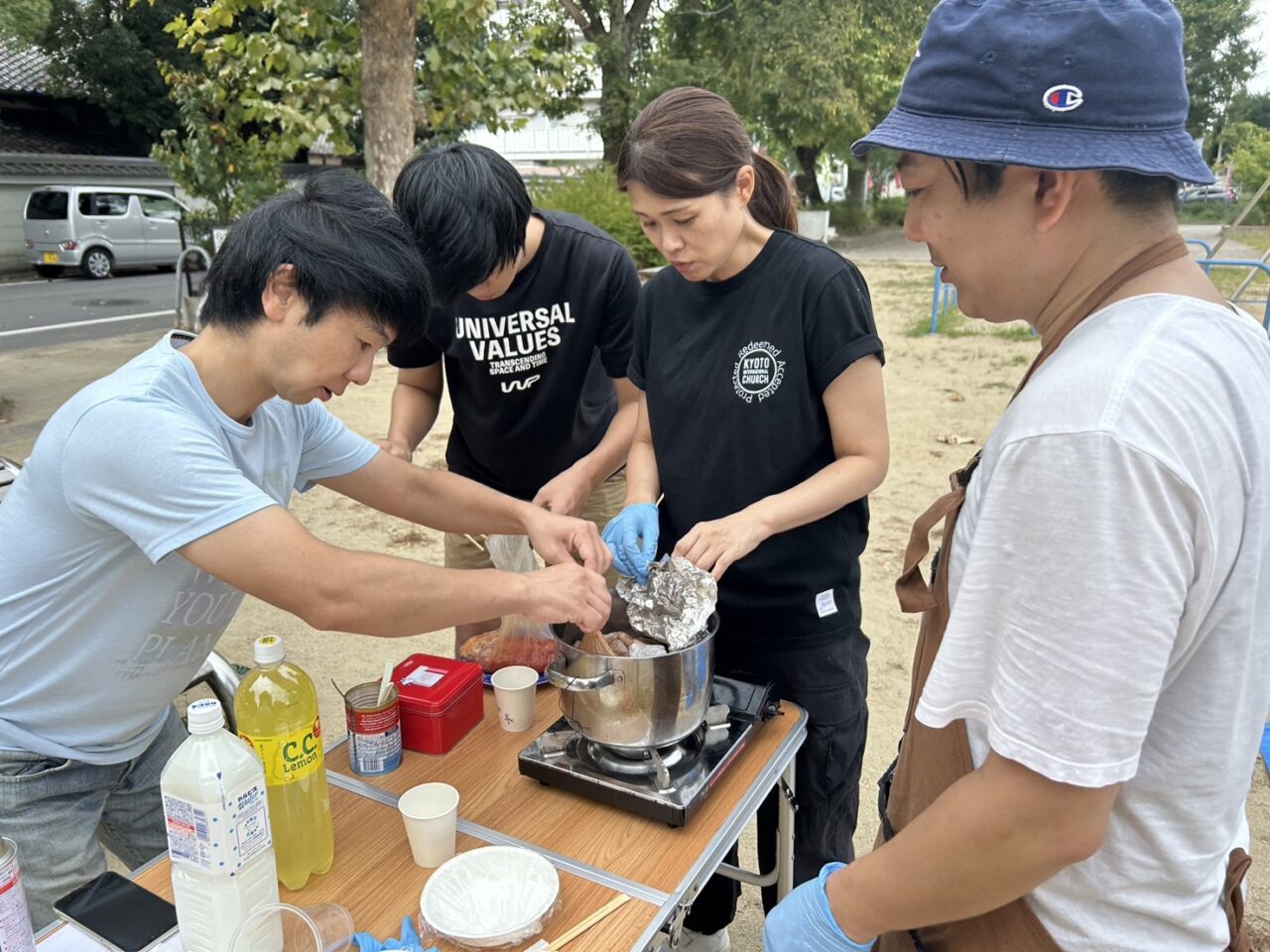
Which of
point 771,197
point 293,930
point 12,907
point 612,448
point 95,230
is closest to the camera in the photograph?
point 12,907

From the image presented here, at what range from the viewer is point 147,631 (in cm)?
147

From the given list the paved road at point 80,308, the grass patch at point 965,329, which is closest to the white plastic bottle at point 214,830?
the grass patch at point 965,329

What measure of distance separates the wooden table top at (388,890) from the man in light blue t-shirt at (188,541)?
316 mm

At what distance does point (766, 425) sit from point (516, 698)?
2.56ft

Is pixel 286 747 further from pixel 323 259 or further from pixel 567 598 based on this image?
pixel 323 259

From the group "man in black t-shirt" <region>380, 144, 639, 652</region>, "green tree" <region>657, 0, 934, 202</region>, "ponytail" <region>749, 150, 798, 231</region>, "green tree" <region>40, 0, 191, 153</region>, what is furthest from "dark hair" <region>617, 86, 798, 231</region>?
"green tree" <region>40, 0, 191, 153</region>

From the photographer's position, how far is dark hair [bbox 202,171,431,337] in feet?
4.43

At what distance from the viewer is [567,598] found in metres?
1.53

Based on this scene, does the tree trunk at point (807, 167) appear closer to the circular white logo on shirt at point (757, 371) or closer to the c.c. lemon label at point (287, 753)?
the circular white logo on shirt at point (757, 371)

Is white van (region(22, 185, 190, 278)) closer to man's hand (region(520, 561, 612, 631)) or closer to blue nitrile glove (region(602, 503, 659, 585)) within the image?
blue nitrile glove (region(602, 503, 659, 585))

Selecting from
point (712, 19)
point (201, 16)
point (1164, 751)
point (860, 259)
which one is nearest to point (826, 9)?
point (712, 19)

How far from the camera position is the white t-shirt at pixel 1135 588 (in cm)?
74

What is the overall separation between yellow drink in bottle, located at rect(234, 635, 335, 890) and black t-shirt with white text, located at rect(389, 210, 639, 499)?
54.0 inches

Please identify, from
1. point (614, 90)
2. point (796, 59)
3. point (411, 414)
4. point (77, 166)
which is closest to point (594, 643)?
point (411, 414)
